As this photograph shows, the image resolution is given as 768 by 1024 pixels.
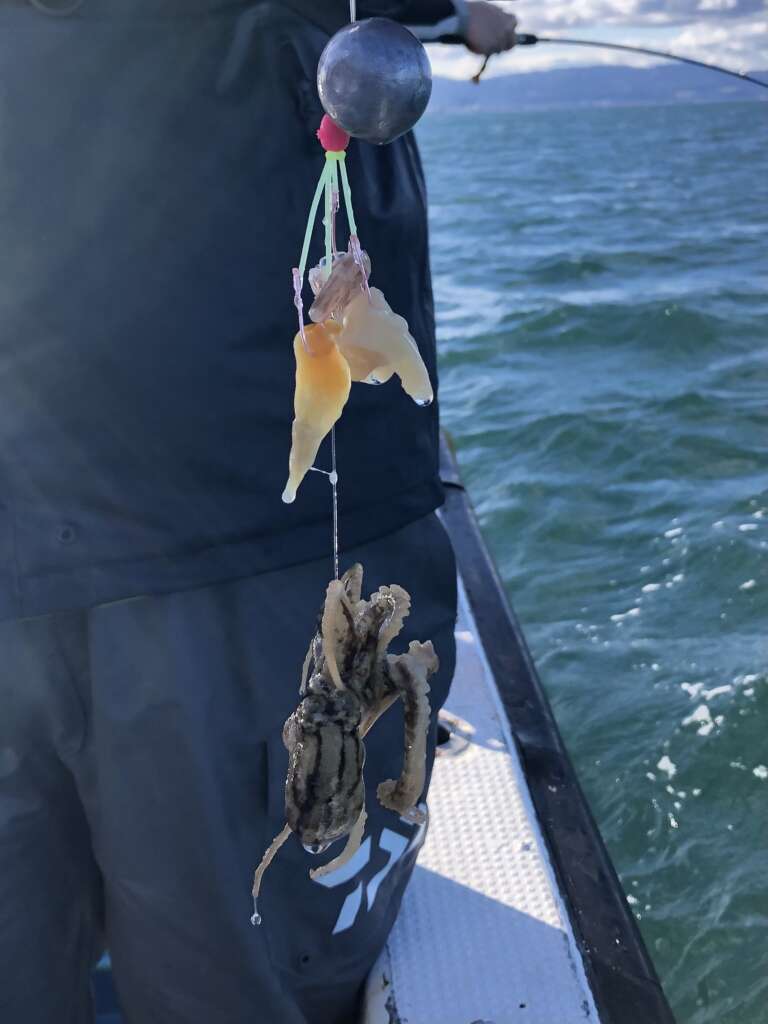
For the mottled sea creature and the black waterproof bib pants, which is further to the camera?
the black waterproof bib pants

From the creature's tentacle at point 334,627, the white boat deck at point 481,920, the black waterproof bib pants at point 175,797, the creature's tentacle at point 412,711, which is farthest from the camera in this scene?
the white boat deck at point 481,920

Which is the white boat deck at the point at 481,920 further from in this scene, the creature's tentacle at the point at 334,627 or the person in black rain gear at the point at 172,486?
the creature's tentacle at the point at 334,627

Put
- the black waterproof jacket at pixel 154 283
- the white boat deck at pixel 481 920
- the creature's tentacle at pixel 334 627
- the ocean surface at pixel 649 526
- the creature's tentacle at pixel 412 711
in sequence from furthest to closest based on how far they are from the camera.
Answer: the ocean surface at pixel 649 526, the white boat deck at pixel 481 920, the black waterproof jacket at pixel 154 283, the creature's tentacle at pixel 412 711, the creature's tentacle at pixel 334 627

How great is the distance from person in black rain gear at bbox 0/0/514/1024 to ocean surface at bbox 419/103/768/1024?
86.2 inches

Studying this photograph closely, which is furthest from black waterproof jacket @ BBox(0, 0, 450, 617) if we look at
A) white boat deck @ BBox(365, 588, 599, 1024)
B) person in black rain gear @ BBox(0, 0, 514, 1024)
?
white boat deck @ BBox(365, 588, 599, 1024)

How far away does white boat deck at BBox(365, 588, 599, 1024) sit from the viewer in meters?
2.12

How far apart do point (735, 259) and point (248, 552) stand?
13.3m

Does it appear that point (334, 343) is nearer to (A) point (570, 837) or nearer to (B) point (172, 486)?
(B) point (172, 486)

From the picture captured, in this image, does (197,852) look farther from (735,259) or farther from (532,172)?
(532,172)

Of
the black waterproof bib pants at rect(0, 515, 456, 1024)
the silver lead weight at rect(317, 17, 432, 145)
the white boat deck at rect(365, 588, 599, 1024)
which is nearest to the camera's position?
the silver lead weight at rect(317, 17, 432, 145)

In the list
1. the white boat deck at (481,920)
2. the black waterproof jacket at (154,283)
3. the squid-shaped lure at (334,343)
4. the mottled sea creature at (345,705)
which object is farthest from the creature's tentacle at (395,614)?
the white boat deck at (481,920)

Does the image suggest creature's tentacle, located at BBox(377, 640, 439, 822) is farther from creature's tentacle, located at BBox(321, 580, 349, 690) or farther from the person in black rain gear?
the person in black rain gear

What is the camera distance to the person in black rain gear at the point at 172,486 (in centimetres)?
143


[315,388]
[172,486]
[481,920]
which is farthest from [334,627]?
[481,920]
